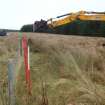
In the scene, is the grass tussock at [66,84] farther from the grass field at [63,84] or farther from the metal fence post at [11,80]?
the metal fence post at [11,80]

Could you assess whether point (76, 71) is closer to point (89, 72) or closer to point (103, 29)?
point (89, 72)

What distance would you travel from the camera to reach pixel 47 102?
6.98 metres

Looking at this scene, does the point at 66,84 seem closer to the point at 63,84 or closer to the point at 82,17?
the point at 63,84

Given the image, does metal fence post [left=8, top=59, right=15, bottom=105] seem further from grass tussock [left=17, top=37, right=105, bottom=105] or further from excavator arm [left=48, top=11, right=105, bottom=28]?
excavator arm [left=48, top=11, right=105, bottom=28]

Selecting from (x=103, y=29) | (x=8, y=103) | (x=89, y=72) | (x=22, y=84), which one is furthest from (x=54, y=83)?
(x=103, y=29)

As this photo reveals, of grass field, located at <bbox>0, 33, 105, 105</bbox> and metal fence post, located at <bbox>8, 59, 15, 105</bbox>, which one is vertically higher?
metal fence post, located at <bbox>8, 59, 15, 105</bbox>

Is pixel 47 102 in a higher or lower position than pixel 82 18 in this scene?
lower

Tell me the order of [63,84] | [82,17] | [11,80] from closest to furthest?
[11,80] → [63,84] → [82,17]

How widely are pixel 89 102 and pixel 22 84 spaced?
6.16 feet

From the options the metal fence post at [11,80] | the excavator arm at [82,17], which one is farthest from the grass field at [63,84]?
the excavator arm at [82,17]

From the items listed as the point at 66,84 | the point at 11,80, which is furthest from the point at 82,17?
the point at 11,80

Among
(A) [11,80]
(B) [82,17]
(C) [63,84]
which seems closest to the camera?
(A) [11,80]

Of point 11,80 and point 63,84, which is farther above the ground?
point 11,80

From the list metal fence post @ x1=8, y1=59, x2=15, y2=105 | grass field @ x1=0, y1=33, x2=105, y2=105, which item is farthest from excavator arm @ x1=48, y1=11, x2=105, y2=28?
metal fence post @ x1=8, y1=59, x2=15, y2=105
